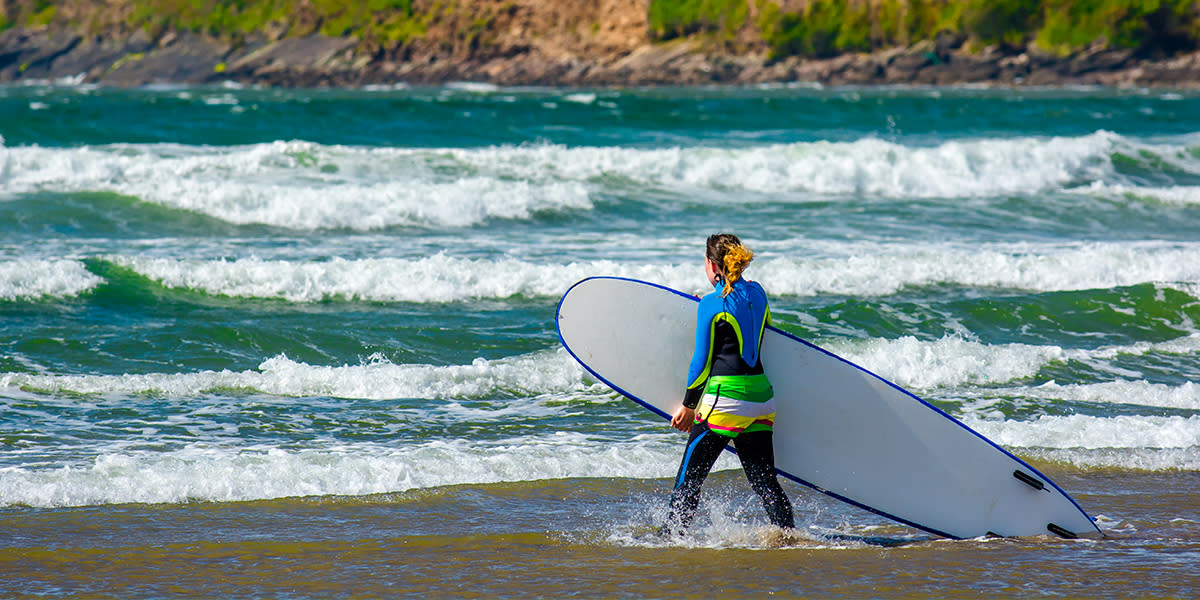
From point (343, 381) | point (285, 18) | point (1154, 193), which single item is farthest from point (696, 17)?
point (343, 381)

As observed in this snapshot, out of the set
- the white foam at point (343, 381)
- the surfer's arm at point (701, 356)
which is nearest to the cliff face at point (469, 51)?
the white foam at point (343, 381)

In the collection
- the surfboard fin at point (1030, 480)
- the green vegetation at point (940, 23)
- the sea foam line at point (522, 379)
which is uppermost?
the green vegetation at point (940, 23)

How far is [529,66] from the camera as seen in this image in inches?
2785

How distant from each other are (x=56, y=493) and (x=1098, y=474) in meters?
4.85

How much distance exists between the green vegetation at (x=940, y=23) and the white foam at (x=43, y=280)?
61.6 metres

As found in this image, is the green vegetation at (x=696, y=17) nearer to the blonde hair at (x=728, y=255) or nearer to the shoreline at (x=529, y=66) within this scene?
the shoreline at (x=529, y=66)

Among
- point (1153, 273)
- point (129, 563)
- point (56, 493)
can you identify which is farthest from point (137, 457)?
point (1153, 273)

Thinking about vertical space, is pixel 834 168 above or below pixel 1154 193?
above

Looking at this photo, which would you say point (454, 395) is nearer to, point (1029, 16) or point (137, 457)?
point (137, 457)

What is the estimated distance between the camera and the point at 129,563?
13.2ft

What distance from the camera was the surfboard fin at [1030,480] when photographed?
4.55 meters

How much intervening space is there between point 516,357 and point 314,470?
9.26ft

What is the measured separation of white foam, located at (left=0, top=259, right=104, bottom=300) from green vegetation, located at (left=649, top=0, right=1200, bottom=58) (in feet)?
202

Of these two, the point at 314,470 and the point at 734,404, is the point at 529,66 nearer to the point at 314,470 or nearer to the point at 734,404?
the point at 314,470
